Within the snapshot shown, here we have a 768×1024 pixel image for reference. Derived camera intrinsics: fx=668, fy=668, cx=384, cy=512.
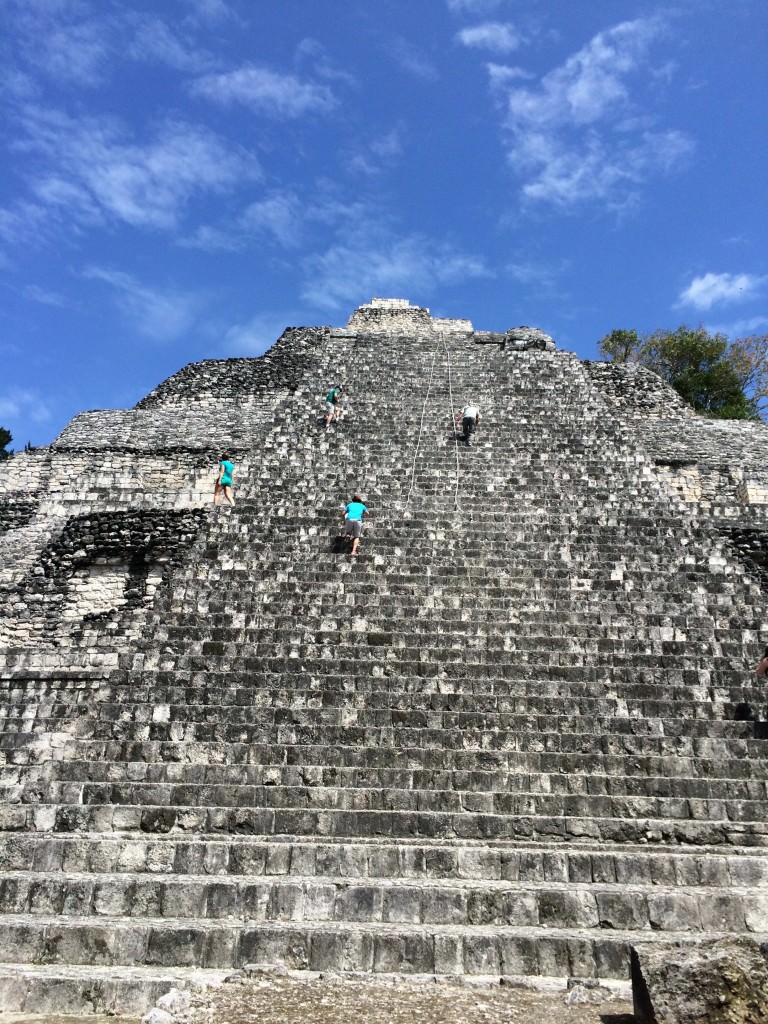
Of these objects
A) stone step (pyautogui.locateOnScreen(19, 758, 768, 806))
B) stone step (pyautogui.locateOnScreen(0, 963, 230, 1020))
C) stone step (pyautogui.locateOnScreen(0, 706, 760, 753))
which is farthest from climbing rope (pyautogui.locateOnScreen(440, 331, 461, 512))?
stone step (pyautogui.locateOnScreen(0, 963, 230, 1020))

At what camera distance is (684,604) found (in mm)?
7852

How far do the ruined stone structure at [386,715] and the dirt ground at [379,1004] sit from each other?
346 mm

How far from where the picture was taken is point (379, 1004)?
10.9 feet

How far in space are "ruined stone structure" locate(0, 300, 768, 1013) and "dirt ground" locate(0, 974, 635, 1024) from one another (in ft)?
1.13

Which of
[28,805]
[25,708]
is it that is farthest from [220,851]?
[25,708]

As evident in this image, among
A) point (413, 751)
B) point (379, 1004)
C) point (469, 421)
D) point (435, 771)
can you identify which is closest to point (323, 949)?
point (379, 1004)

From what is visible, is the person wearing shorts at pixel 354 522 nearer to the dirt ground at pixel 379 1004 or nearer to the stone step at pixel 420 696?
the stone step at pixel 420 696

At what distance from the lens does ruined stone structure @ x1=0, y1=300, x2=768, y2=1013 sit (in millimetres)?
4355

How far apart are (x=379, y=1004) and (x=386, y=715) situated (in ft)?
10.3

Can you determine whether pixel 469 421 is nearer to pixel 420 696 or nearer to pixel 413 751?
pixel 420 696

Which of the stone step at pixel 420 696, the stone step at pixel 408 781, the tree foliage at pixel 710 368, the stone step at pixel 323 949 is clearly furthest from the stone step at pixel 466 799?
the tree foliage at pixel 710 368

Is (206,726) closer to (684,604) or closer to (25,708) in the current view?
(25,708)

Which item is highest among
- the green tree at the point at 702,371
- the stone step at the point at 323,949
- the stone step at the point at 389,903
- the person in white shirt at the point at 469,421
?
the green tree at the point at 702,371

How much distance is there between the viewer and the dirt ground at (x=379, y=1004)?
3.16 m
